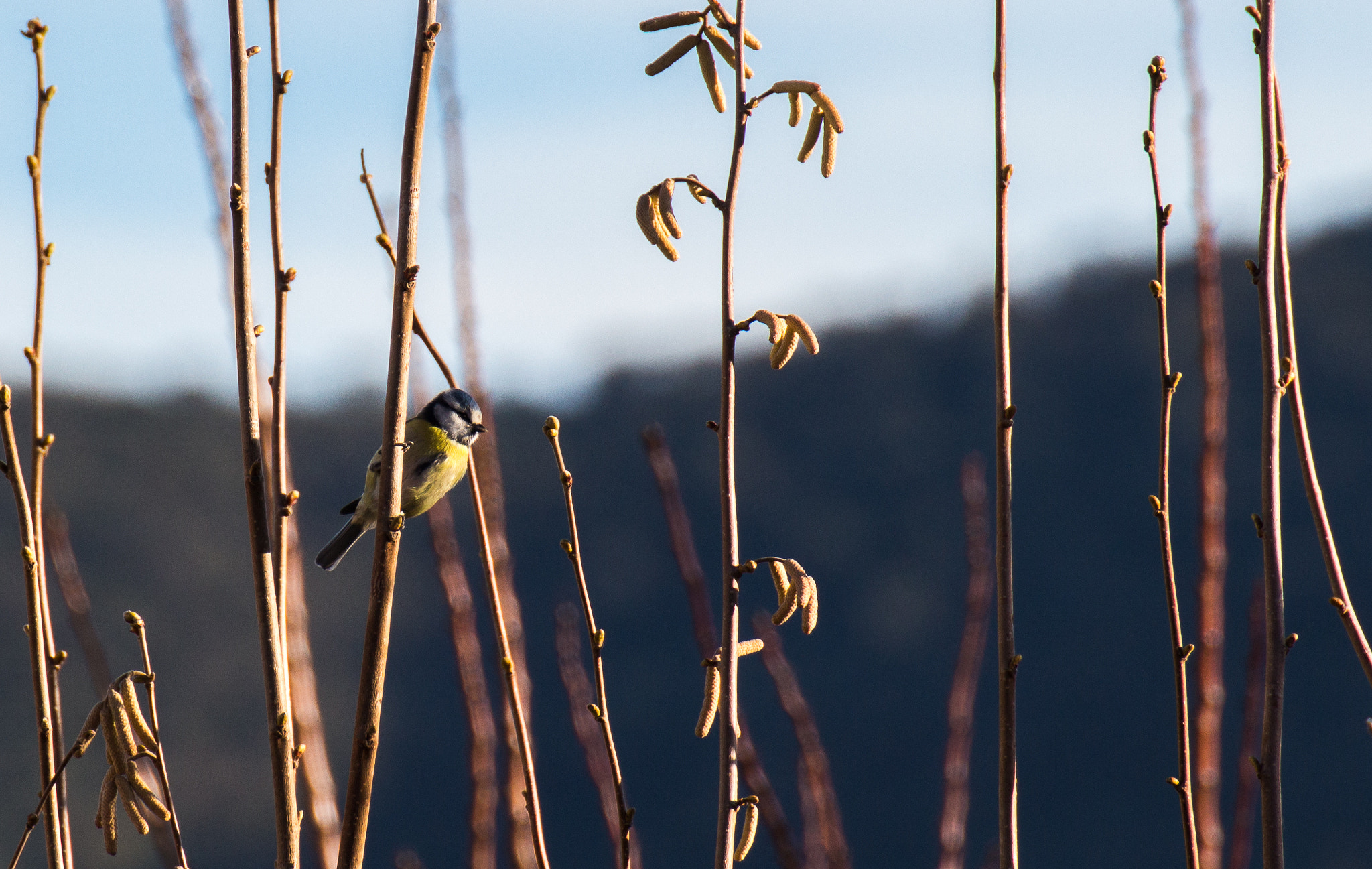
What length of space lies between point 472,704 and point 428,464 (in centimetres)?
149

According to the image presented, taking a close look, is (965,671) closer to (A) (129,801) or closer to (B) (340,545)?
(A) (129,801)

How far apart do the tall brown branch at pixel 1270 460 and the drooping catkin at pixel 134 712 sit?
3.66 feet

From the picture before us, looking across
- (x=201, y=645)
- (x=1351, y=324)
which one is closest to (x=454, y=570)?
(x=201, y=645)

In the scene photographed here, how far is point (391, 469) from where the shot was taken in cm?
130

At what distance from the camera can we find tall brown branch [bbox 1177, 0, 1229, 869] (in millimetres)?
1758

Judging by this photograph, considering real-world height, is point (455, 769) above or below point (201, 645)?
below

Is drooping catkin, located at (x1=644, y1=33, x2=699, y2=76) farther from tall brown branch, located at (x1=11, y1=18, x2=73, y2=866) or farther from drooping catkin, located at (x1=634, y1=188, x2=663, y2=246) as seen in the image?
tall brown branch, located at (x1=11, y1=18, x2=73, y2=866)

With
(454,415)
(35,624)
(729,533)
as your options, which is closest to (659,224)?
(729,533)

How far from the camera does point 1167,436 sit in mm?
1347

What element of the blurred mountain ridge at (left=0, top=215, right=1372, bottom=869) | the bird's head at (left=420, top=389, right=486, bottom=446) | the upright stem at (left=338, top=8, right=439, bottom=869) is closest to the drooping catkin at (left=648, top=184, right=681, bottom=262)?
the upright stem at (left=338, top=8, right=439, bottom=869)

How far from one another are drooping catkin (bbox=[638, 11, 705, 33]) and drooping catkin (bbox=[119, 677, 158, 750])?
0.93 meters

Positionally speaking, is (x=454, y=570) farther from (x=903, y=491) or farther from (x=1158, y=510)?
(x=903, y=491)

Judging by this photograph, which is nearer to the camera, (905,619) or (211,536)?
(905,619)

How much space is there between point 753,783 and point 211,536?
1570cm
